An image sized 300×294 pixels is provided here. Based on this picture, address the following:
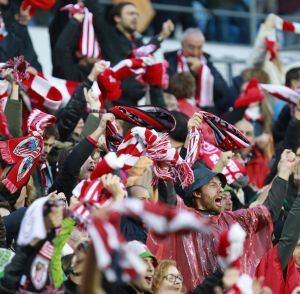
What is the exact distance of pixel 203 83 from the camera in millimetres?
13031

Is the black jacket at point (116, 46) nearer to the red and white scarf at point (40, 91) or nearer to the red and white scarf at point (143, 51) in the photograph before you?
the red and white scarf at point (143, 51)

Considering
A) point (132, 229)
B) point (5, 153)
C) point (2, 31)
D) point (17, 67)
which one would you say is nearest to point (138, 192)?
point (132, 229)

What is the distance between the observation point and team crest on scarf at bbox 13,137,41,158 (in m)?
8.91

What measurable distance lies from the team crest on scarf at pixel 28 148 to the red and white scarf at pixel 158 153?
0.64 metres

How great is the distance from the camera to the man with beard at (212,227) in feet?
28.1

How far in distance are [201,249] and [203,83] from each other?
4.64 m

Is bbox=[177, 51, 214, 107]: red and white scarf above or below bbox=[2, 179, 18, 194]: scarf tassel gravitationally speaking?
below

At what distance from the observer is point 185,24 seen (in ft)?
51.1

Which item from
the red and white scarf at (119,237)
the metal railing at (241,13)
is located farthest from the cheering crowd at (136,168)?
the metal railing at (241,13)

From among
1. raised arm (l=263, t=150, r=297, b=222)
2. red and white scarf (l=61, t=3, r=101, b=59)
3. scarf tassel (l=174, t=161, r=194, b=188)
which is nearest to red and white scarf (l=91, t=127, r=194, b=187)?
scarf tassel (l=174, t=161, r=194, b=188)

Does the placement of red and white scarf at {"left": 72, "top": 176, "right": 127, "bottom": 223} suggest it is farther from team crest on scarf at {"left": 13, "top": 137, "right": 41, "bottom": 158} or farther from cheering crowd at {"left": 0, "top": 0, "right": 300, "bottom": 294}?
team crest on scarf at {"left": 13, "top": 137, "right": 41, "bottom": 158}

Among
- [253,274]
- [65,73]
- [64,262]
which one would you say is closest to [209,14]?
[65,73]

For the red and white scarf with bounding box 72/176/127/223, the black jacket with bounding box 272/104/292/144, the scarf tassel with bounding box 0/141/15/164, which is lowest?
the black jacket with bounding box 272/104/292/144

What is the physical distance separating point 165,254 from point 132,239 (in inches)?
20.7
